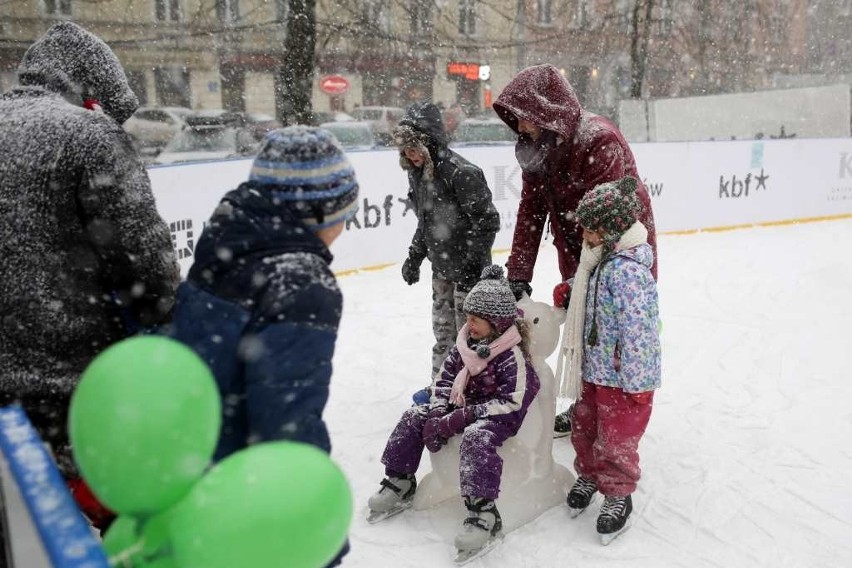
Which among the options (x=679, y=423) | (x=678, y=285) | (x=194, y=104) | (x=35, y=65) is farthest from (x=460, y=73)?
(x=35, y=65)

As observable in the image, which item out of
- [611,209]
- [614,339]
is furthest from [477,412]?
[611,209]

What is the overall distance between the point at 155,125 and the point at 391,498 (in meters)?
18.0

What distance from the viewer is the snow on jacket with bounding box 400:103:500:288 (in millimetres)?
4055

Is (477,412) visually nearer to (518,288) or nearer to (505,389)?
(505,389)

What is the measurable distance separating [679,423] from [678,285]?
377 cm

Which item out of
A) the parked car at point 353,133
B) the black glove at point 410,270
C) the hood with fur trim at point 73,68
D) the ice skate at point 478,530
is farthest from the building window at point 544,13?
the hood with fur trim at point 73,68

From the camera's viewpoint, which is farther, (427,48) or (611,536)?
(427,48)

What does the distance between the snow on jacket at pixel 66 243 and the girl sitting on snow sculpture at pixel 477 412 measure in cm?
152

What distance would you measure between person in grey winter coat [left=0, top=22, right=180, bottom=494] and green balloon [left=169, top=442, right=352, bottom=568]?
0.84 m

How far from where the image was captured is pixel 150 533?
4.31 ft

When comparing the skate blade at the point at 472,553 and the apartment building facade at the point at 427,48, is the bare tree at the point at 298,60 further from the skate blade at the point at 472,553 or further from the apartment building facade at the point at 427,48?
the apartment building facade at the point at 427,48

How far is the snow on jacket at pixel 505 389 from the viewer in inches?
124

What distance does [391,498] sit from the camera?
333 cm

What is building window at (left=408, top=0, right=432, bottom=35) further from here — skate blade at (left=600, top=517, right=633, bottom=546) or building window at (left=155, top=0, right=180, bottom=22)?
skate blade at (left=600, top=517, right=633, bottom=546)
